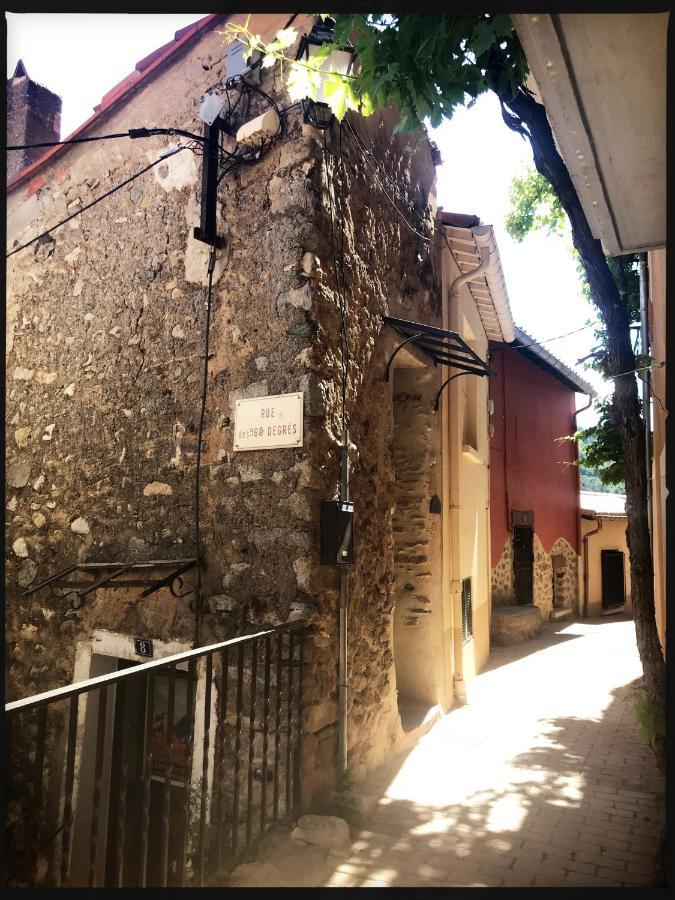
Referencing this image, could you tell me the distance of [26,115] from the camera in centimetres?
596

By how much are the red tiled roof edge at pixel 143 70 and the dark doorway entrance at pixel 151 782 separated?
416 cm

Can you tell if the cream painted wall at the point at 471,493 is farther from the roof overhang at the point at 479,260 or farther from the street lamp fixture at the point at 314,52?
the street lamp fixture at the point at 314,52

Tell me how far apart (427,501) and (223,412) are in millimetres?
2602

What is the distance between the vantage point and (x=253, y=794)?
11.0ft

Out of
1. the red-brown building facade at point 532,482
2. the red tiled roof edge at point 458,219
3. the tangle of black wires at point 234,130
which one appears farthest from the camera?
the red-brown building facade at point 532,482

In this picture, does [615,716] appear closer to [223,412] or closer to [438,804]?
[438,804]

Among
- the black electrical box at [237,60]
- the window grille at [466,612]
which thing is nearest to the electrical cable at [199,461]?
the black electrical box at [237,60]

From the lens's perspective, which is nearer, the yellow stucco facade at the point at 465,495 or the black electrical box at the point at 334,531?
the black electrical box at the point at 334,531

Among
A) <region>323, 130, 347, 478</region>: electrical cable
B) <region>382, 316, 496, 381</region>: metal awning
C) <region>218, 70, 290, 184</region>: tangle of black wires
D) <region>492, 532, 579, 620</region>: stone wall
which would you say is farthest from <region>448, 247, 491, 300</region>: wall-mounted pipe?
<region>492, 532, 579, 620</region>: stone wall

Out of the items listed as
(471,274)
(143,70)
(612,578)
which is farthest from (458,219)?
(612,578)

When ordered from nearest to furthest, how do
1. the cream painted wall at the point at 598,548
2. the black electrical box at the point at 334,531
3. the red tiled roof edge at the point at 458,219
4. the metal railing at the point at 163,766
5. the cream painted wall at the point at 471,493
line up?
the metal railing at the point at 163,766 → the black electrical box at the point at 334,531 → the red tiled roof edge at the point at 458,219 → the cream painted wall at the point at 471,493 → the cream painted wall at the point at 598,548

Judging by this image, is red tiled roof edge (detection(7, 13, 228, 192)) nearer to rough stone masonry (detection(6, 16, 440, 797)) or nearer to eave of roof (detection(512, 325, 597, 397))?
rough stone masonry (detection(6, 16, 440, 797))

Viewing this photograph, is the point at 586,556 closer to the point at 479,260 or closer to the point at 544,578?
the point at 544,578

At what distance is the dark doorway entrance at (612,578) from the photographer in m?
14.9
